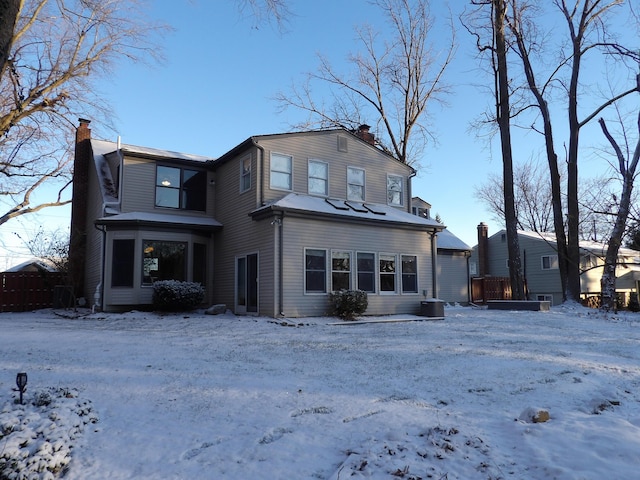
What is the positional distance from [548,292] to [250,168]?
2357 cm

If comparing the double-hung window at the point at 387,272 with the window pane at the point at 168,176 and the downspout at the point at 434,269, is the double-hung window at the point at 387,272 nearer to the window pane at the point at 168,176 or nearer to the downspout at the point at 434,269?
the downspout at the point at 434,269

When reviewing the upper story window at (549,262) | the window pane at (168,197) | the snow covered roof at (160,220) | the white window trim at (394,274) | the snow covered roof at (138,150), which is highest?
the snow covered roof at (138,150)

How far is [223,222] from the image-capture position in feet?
50.4

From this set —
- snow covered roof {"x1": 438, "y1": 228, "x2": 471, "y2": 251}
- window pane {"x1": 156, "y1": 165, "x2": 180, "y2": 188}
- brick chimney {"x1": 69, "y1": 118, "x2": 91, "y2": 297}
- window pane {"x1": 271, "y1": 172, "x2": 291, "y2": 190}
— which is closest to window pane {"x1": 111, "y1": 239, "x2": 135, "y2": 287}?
window pane {"x1": 156, "y1": 165, "x2": 180, "y2": 188}

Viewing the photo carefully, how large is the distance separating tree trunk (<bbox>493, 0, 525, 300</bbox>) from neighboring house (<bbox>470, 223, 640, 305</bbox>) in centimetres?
1144

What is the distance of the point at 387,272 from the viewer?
1445cm

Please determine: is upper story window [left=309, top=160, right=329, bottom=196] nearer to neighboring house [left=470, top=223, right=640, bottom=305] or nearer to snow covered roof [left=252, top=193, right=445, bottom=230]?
snow covered roof [left=252, top=193, right=445, bottom=230]

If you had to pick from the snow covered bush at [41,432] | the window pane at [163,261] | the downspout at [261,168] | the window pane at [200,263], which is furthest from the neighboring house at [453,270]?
the snow covered bush at [41,432]

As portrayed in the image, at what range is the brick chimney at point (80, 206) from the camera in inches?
645

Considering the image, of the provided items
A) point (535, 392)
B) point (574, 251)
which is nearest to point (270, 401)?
point (535, 392)

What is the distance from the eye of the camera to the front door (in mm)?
13243

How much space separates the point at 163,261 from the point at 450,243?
14879mm

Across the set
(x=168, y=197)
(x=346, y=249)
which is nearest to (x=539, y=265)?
(x=346, y=249)

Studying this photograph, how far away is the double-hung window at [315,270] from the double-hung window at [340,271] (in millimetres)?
292
